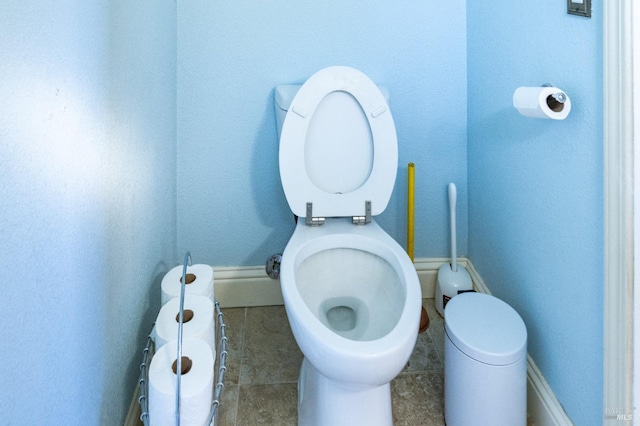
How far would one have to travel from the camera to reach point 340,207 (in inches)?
55.3

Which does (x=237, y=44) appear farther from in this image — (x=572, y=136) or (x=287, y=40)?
(x=572, y=136)

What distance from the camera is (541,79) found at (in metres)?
1.15

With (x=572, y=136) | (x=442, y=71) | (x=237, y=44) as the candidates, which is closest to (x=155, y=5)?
(x=237, y=44)

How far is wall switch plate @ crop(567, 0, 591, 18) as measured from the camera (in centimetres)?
94

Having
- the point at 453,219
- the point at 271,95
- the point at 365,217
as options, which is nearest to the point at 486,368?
the point at 365,217

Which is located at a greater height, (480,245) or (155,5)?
Result: (155,5)

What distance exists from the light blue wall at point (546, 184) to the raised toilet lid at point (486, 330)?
101 mm

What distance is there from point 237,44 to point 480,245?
1092 mm

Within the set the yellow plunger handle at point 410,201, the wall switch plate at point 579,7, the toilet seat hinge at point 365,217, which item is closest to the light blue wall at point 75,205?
the toilet seat hinge at point 365,217

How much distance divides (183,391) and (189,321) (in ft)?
0.65

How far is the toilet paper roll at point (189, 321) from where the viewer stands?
967 mm

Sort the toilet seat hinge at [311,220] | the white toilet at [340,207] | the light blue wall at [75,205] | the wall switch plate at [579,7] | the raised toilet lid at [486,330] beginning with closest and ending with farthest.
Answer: the light blue wall at [75,205] < the wall switch plate at [579,7] < the raised toilet lid at [486,330] < the white toilet at [340,207] < the toilet seat hinge at [311,220]

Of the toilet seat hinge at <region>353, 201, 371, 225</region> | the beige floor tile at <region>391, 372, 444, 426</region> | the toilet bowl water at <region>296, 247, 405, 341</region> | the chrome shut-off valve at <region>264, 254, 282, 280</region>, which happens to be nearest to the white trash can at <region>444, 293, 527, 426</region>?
the beige floor tile at <region>391, 372, 444, 426</region>

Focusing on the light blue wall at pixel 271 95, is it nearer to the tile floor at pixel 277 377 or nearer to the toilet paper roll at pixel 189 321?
the tile floor at pixel 277 377
